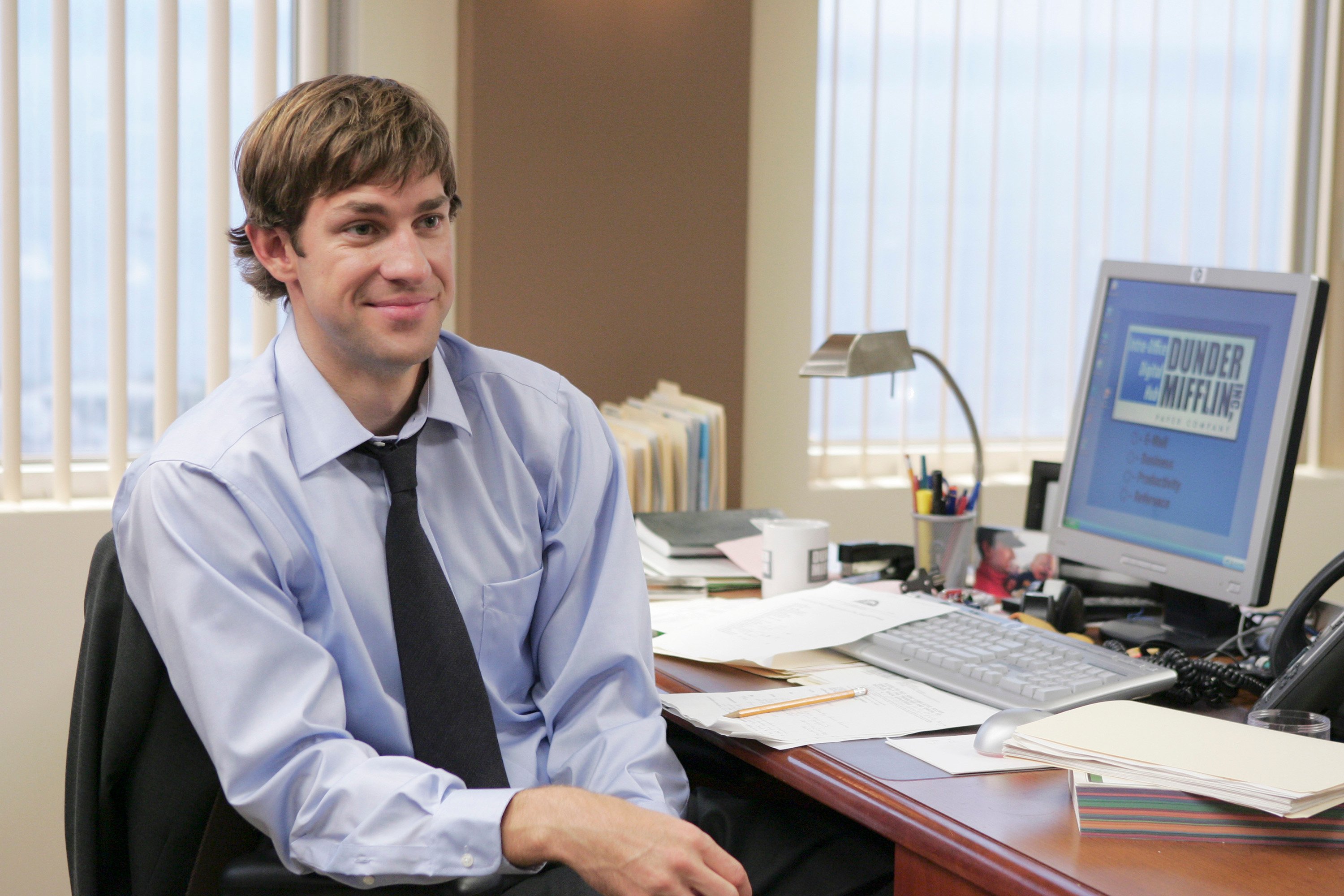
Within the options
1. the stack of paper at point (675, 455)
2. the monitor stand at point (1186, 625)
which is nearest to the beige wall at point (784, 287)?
the stack of paper at point (675, 455)

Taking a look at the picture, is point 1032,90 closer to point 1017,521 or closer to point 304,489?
point 1017,521

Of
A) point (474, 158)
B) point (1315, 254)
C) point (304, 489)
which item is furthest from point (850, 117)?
point (304, 489)

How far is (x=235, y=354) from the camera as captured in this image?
2686mm

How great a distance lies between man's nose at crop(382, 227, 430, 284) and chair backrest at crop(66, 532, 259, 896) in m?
0.41

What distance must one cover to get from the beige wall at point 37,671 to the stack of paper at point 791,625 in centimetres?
148

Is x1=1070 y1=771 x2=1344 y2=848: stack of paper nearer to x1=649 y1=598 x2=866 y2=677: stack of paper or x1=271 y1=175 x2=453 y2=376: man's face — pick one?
x1=649 y1=598 x2=866 y2=677: stack of paper

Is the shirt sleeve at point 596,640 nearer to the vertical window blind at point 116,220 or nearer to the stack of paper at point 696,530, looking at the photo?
the stack of paper at point 696,530

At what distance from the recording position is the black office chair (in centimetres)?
117

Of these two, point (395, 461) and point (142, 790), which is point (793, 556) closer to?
point (395, 461)

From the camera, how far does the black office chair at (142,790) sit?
3.84ft

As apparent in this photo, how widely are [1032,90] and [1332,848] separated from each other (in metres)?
2.59

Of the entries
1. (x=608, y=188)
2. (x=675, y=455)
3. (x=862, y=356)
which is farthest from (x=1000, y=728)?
(x=608, y=188)

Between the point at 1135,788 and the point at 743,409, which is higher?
the point at 743,409

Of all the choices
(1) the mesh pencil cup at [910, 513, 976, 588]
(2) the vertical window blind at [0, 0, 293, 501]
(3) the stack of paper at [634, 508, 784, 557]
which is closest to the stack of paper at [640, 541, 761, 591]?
(3) the stack of paper at [634, 508, 784, 557]
